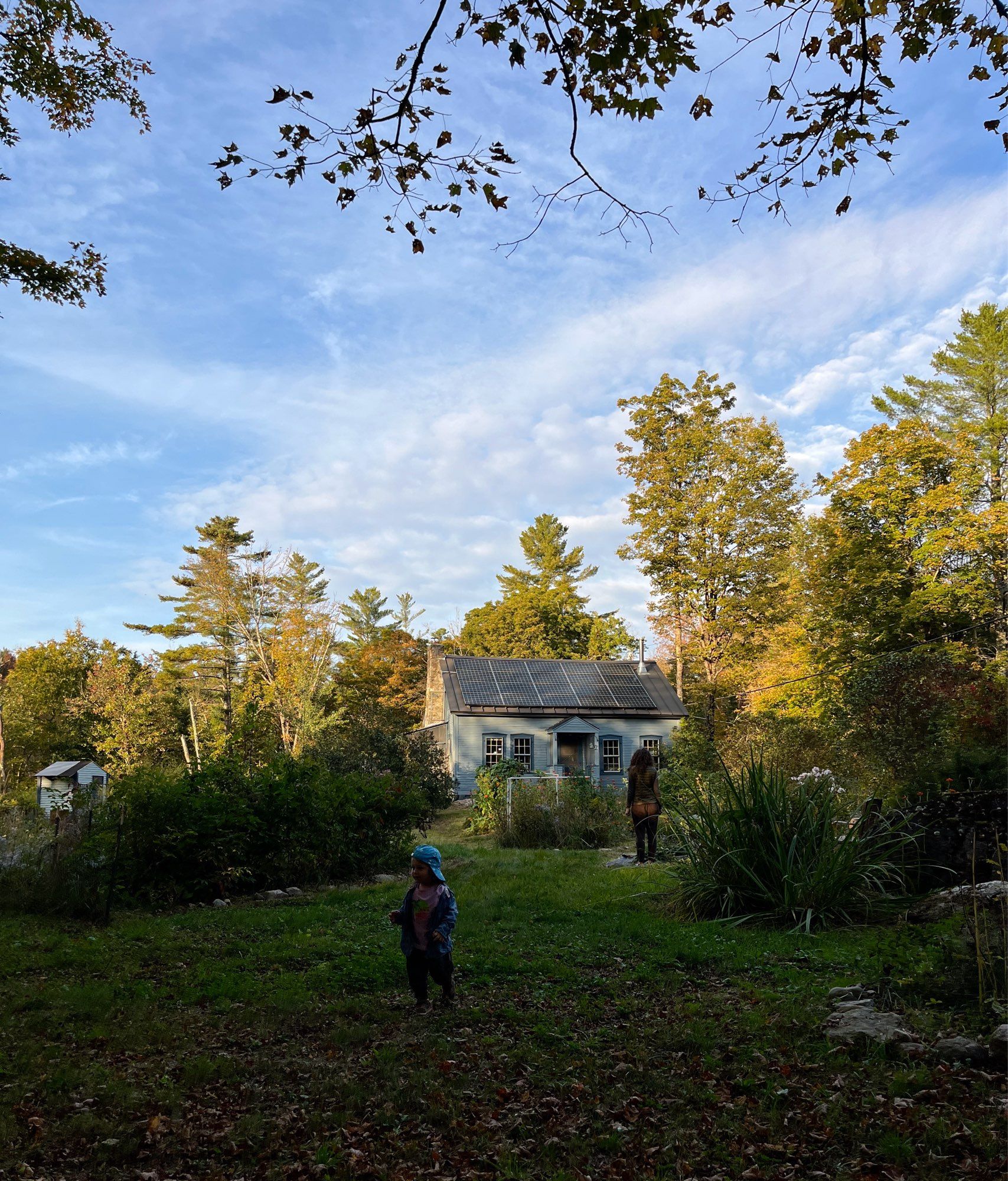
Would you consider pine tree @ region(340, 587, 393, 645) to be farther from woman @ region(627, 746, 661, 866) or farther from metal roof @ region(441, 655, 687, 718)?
woman @ region(627, 746, 661, 866)

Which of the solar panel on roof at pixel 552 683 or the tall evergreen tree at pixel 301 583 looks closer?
the solar panel on roof at pixel 552 683

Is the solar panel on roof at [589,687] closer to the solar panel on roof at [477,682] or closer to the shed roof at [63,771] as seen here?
the solar panel on roof at [477,682]

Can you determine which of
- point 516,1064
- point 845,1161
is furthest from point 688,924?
point 845,1161

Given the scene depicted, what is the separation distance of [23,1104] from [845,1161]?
147 inches

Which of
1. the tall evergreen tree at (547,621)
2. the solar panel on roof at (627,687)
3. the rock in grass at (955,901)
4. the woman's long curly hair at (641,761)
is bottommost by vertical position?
the rock in grass at (955,901)

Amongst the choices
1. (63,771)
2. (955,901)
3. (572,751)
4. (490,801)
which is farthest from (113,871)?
(572,751)

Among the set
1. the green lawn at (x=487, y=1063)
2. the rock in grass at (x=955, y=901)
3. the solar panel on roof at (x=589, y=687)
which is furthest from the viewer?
the solar panel on roof at (x=589, y=687)

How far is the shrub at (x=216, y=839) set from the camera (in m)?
8.69

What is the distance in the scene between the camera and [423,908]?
5.64 metres

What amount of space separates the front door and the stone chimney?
17.1 feet

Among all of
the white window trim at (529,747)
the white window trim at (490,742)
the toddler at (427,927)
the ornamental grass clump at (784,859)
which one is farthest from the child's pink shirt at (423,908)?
the white window trim at (529,747)

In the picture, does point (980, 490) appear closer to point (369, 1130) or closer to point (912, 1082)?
point (912, 1082)

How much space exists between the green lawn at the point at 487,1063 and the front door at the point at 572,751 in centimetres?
2263

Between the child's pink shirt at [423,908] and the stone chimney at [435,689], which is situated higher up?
the stone chimney at [435,689]
